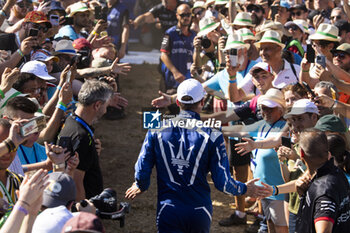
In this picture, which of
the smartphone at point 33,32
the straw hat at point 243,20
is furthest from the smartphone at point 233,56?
the smartphone at point 33,32

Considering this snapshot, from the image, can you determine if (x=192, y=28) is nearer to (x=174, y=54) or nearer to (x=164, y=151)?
(x=174, y=54)

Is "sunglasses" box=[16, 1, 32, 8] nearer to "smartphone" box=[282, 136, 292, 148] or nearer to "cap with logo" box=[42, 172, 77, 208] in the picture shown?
"smartphone" box=[282, 136, 292, 148]

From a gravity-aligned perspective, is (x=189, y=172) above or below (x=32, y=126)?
below

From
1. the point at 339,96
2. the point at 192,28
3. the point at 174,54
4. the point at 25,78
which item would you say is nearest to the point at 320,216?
the point at 339,96

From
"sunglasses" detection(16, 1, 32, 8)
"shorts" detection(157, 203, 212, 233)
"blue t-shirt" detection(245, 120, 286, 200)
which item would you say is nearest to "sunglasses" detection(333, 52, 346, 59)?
"blue t-shirt" detection(245, 120, 286, 200)

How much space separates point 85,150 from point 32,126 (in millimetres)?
1238

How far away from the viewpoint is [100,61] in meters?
8.03

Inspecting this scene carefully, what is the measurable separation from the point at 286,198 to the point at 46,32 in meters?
4.61

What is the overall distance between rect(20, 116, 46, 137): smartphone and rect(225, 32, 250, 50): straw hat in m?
4.12

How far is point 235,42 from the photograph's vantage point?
8.12 meters

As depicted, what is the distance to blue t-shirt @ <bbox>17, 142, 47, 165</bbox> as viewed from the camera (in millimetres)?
5289

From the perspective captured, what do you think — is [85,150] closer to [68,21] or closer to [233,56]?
[233,56]

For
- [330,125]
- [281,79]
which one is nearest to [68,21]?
[281,79]

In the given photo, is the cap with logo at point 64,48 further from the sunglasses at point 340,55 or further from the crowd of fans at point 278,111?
the sunglasses at point 340,55
